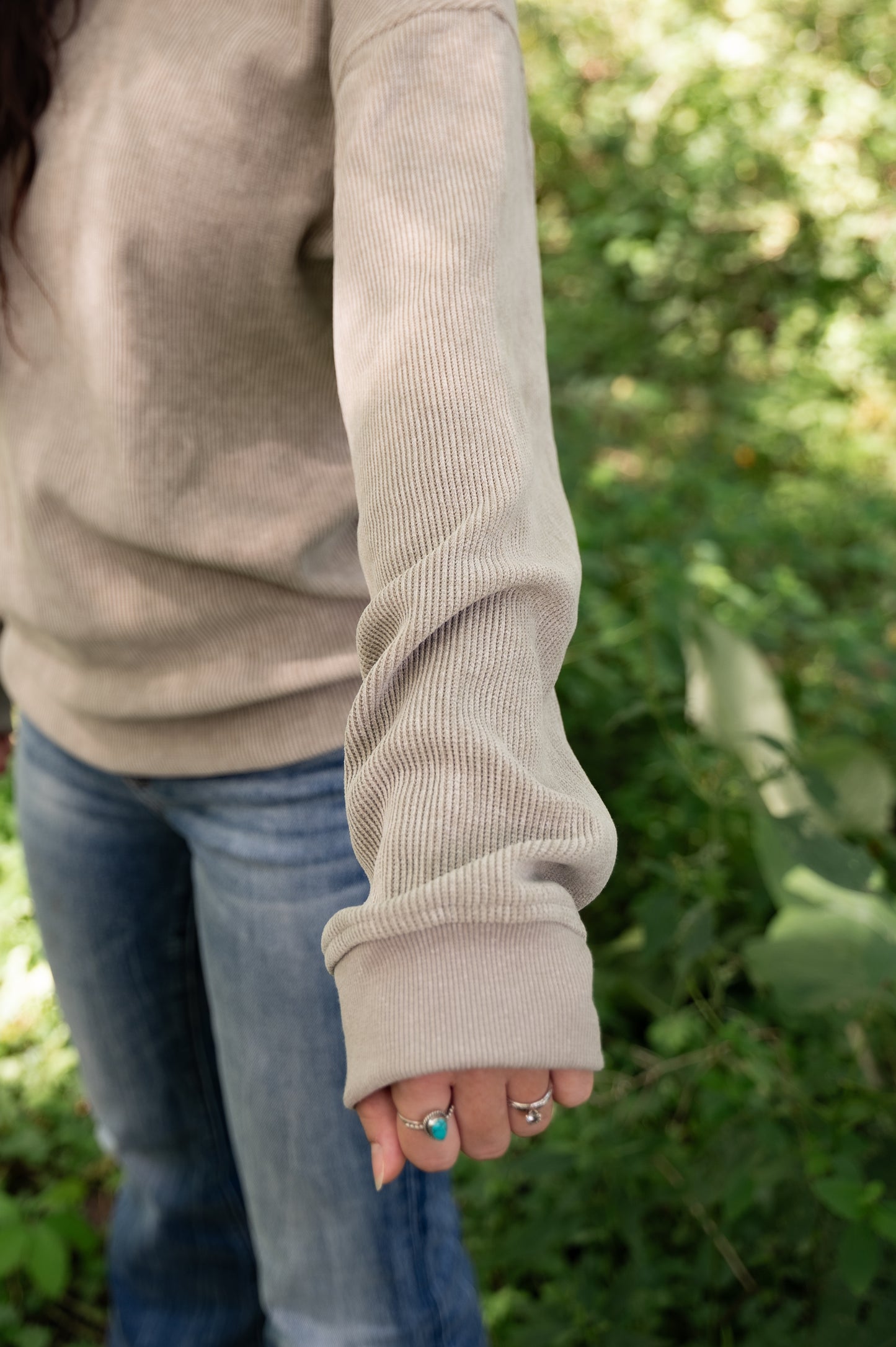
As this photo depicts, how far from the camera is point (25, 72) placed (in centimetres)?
101

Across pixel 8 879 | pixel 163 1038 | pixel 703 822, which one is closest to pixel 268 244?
pixel 163 1038

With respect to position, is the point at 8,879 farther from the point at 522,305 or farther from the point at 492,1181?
the point at 522,305

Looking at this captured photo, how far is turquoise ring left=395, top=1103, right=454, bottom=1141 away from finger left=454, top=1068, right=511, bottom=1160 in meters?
0.01

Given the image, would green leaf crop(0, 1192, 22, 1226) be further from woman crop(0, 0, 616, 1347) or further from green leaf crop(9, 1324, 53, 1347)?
woman crop(0, 0, 616, 1347)

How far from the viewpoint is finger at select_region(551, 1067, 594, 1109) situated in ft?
2.21

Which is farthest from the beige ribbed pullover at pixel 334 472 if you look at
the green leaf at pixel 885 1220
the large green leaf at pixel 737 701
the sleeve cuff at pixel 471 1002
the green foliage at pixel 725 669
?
the large green leaf at pixel 737 701

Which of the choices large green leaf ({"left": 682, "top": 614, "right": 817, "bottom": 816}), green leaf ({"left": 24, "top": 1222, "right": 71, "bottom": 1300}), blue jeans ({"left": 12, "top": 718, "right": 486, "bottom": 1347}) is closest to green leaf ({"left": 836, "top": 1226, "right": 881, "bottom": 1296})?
blue jeans ({"left": 12, "top": 718, "right": 486, "bottom": 1347})

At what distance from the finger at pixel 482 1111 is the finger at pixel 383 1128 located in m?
0.04

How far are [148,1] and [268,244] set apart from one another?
0.85ft

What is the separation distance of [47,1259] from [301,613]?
1.18m

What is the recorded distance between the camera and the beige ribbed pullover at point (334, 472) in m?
0.65

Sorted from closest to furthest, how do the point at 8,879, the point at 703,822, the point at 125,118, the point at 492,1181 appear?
the point at 125,118
the point at 492,1181
the point at 703,822
the point at 8,879

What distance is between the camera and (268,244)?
36.3 inches

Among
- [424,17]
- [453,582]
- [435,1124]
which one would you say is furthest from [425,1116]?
[424,17]
